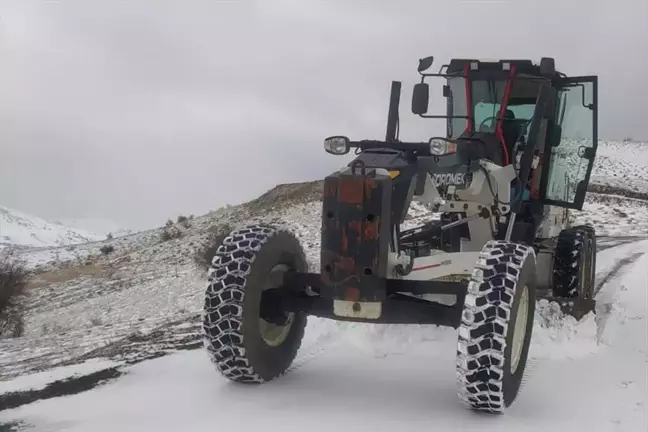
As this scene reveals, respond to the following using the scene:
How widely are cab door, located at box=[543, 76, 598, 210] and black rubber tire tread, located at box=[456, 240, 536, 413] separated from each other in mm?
3462

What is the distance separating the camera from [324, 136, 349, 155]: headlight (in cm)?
488

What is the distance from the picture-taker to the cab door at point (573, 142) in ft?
24.4

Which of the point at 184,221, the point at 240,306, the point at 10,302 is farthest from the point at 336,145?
the point at 184,221

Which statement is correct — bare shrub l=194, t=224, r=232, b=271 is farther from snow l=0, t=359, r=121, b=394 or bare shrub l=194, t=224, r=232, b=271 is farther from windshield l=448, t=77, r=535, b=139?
snow l=0, t=359, r=121, b=394

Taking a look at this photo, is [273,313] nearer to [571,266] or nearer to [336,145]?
[336,145]

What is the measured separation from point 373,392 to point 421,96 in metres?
2.84

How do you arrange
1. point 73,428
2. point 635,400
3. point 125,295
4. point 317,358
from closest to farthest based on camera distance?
point 73,428 → point 635,400 → point 317,358 → point 125,295

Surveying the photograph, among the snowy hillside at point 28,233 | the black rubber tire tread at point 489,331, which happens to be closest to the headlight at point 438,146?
the black rubber tire tread at point 489,331

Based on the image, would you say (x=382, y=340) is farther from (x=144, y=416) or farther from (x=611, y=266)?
(x=611, y=266)

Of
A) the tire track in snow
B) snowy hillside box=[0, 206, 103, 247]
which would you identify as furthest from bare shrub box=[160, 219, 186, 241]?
snowy hillside box=[0, 206, 103, 247]

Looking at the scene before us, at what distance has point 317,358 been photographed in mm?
5887

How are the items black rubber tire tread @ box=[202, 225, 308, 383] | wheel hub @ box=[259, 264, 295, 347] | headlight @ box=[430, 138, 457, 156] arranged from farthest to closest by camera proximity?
wheel hub @ box=[259, 264, 295, 347], black rubber tire tread @ box=[202, 225, 308, 383], headlight @ box=[430, 138, 457, 156]

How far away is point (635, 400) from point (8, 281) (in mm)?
10990

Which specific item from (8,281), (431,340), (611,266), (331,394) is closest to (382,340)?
(431,340)
